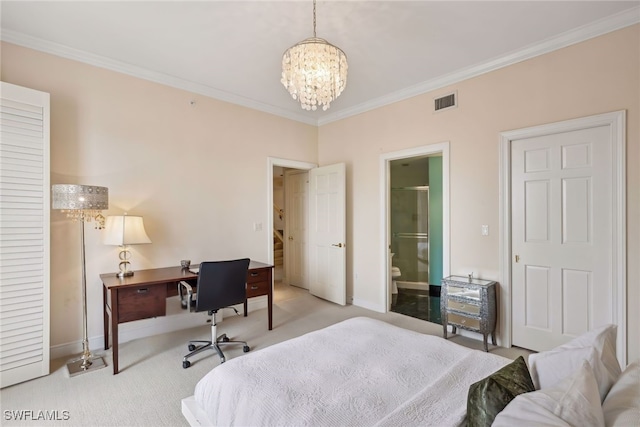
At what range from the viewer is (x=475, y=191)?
3311mm

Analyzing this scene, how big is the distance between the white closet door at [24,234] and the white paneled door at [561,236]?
427 cm

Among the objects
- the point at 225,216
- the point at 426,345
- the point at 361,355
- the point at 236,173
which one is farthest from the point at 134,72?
the point at 426,345

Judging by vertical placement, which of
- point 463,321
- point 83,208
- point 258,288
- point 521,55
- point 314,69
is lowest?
point 463,321

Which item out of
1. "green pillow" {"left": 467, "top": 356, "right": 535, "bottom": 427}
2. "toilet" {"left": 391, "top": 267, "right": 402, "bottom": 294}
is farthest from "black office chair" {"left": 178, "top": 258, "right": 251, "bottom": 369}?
"toilet" {"left": 391, "top": 267, "right": 402, "bottom": 294}

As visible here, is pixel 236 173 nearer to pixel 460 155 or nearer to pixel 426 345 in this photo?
pixel 460 155

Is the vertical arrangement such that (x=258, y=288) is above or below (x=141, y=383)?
above

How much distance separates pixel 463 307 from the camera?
315 centimetres

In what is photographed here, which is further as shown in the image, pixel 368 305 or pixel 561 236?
pixel 368 305

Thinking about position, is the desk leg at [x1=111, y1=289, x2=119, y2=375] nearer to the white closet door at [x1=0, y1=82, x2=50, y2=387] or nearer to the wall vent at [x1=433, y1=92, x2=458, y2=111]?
the white closet door at [x1=0, y1=82, x2=50, y2=387]

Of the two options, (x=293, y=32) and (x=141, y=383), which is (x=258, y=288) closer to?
(x=141, y=383)

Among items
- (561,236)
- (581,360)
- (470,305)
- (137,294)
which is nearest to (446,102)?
(561,236)

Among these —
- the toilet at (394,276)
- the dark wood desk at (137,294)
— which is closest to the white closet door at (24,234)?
the dark wood desk at (137,294)

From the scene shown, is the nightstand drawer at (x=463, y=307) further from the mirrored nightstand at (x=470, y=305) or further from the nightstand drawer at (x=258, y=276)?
the nightstand drawer at (x=258, y=276)

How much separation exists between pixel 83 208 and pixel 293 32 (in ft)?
7.60
